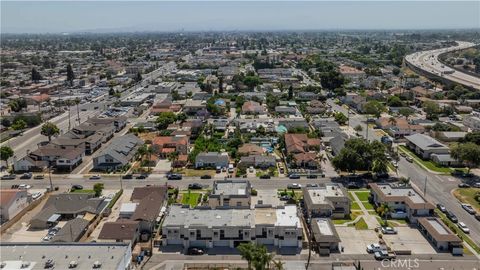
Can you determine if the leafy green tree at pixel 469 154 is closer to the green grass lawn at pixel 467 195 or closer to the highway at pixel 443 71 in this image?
the green grass lawn at pixel 467 195

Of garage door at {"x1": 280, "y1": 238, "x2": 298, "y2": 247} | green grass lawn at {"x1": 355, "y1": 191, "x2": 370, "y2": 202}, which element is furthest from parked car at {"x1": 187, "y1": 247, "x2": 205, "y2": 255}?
green grass lawn at {"x1": 355, "y1": 191, "x2": 370, "y2": 202}

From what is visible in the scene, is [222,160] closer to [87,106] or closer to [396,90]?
[87,106]

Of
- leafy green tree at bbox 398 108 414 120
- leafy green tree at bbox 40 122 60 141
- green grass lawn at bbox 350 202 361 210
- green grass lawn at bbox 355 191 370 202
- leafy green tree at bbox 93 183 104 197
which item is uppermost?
leafy green tree at bbox 40 122 60 141

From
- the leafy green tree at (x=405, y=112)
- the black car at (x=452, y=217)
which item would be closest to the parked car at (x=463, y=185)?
the black car at (x=452, y=217)

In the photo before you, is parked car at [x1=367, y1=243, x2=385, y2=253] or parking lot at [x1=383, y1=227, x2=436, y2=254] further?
parking lot at [x1=383, y1=227, x2=436, y2=254]

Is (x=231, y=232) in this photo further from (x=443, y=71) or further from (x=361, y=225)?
(x=443, y=71)

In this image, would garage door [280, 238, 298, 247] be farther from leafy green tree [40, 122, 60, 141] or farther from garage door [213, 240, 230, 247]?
leafy green tree [40, 122, 60, 141]

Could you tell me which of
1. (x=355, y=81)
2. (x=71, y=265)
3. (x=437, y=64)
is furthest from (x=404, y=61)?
(x=71, y=265)
